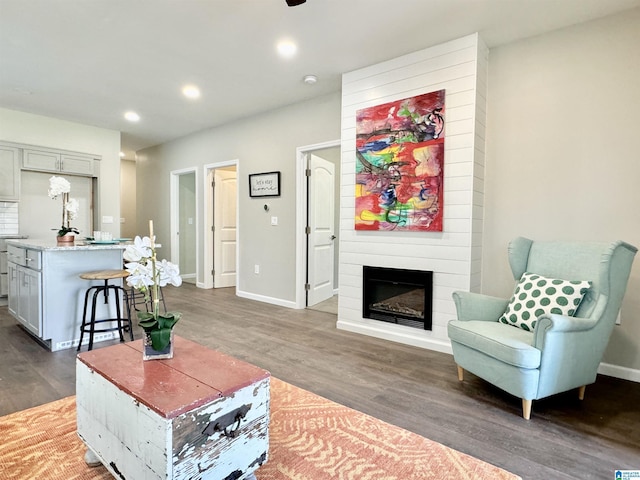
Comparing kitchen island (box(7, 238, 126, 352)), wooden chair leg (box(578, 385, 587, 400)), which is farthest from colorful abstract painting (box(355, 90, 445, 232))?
kitchen island (box(7, 238, 126, 352))

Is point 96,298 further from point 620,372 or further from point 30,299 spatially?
point 620,372

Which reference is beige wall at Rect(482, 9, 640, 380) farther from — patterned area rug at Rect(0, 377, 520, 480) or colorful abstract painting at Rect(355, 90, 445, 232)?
patterned area rug at Rect(0, 377, 520, 480)

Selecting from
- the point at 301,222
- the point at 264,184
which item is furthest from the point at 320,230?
the point at 264,184

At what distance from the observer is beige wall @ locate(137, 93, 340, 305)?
429 centimetres

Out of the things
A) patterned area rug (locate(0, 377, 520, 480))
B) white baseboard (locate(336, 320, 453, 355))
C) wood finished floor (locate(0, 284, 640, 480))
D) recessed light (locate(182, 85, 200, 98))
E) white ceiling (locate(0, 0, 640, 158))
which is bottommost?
wood finished floor (locate(0, 284, 640, 480))

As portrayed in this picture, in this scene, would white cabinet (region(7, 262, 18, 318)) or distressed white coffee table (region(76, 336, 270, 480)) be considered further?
white cabinet (region(7, 262, 18, 318))

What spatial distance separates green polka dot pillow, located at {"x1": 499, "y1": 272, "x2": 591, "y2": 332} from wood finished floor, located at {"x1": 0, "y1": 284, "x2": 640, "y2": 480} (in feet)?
1.65

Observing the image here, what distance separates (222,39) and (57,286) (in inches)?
100.0

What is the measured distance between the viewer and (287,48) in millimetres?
3053

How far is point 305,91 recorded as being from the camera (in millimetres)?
4039

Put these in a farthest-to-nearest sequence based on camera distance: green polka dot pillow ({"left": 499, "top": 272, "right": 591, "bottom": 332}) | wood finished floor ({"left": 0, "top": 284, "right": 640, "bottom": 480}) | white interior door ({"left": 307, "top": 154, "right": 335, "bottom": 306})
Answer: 1. white interior door ({"left": 307, "top": 154, "right": 335, "bottom": 306})
2. green polka dot pillow ({"left": 499, "top": 272, "right": 591, "bottom": 332})
3. wood finished floor ({"left": 0, "top": 284, "right": 640, "bottom": 480})

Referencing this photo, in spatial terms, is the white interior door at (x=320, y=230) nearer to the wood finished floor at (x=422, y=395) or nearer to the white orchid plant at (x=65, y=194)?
the wood finished floor at (x=422, y=395)

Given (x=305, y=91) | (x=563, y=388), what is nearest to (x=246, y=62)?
(x=305, y=91)

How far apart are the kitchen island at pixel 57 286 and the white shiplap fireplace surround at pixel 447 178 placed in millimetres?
2495
